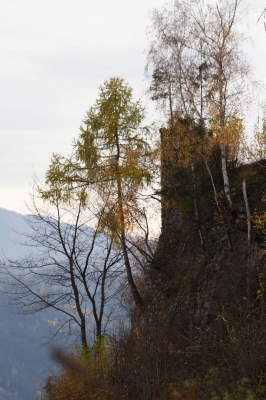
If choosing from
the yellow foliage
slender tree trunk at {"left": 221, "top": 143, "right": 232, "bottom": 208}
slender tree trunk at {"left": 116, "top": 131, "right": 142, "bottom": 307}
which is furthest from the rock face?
the yellow foliage

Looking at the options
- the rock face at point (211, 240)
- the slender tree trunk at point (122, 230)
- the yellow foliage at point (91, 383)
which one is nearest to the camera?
the yellow foliage at point (91, 383)

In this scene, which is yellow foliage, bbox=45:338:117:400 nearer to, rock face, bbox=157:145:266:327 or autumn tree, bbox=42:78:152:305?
rock face, bbox=157:145:266:327

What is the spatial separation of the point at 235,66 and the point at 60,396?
11.0m

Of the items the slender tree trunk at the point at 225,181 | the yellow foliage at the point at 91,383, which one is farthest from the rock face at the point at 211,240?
the yellow foliage at the point at 91,383

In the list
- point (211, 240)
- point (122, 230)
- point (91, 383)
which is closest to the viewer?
point (91, 383)

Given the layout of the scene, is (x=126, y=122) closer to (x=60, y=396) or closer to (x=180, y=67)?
(x=180, y=67)

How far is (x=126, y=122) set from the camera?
64.6 feet

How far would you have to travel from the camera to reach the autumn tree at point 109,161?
62.6 feet

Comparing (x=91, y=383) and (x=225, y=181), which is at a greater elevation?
(x=225, y=181)

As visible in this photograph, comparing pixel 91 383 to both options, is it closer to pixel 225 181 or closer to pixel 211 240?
pixel 211 240

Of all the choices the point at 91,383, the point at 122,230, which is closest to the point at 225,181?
the point at 122,230

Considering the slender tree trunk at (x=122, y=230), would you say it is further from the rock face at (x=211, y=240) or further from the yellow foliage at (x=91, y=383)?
the yellow foliage at (x=91, y=383)

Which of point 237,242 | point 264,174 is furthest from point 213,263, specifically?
point 264,174

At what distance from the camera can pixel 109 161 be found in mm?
19531
